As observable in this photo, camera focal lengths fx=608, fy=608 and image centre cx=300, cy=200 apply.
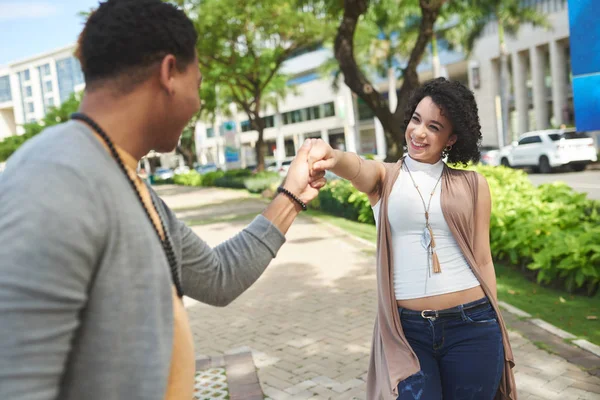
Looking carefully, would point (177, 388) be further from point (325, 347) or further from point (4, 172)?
point (325, 347)

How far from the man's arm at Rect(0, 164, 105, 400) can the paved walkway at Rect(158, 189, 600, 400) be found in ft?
11.3

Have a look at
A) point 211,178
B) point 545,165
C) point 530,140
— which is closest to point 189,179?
point 211,178

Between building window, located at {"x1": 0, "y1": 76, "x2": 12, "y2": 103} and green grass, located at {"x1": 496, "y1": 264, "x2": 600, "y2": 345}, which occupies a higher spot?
building window, located at {"x1": 0, "y1": 76, "x2": 12, "y2": 103}

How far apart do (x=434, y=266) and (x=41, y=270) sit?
1.92 meters

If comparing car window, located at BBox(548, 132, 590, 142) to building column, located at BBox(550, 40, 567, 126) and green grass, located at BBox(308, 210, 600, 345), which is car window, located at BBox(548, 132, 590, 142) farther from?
green grass, located at BBox(308, 210, 600, 345)

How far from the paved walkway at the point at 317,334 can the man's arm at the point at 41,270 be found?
345cm

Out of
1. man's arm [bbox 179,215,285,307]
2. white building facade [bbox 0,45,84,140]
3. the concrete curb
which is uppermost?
white building facade [bbox 0,45,84,140]

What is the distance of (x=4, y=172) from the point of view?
3.70 feet

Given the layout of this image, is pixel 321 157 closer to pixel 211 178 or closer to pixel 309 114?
pixel 211 178

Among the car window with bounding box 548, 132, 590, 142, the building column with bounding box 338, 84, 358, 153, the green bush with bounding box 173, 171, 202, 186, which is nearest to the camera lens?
the car window with bounding box 548, 132, 590, 142

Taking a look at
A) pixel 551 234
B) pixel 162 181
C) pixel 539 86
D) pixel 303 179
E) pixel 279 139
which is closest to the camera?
pixel 303 179

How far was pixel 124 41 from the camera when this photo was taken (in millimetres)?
1271

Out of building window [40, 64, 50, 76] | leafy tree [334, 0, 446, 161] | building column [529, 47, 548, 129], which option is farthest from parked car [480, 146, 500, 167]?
building window [40, 64, 50, 76]

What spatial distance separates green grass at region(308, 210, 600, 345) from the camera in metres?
5.43
